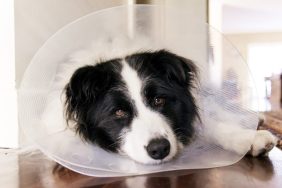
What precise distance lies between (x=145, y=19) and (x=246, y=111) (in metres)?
0.39

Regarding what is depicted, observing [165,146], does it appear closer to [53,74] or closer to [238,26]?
[53,74]

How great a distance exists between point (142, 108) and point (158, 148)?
13 cm

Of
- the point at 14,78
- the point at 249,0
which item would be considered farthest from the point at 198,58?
the point at 249,0

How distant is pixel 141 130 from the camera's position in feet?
3.13

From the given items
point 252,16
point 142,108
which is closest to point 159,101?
point 142,108

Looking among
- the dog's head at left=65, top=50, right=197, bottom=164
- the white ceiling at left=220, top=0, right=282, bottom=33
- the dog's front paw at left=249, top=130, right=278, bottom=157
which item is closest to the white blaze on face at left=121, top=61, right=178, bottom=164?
the dog's head at left=65, top=50, right=197, bottom=164

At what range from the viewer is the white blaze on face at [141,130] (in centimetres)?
94

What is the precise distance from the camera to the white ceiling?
22.2 ft

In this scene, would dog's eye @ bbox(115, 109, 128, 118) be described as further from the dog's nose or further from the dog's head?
the dog's nose

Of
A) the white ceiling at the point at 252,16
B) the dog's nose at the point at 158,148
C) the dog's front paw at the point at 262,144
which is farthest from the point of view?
the white ceiling at the point at 252,16

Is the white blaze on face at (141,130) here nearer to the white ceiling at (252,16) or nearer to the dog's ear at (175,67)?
the dog's ear at (175,67)

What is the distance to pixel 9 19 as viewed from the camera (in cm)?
134

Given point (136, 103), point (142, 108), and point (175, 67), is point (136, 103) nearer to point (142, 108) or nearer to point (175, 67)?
point (142, 108)

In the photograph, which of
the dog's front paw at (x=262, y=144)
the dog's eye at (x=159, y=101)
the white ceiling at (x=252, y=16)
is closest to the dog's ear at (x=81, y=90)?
the dog's eye at (x=159, y=101)
